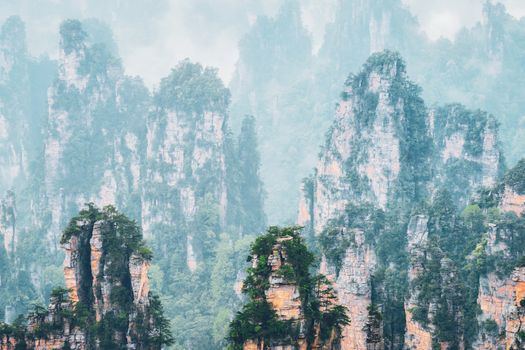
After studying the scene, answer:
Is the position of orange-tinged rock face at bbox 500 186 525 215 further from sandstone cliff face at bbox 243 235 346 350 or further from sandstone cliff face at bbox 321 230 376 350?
sandstone cliff face at bbox 243 235 346 350

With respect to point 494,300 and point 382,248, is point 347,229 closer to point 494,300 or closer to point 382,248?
point 382,248

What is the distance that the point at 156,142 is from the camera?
10756 centimetres

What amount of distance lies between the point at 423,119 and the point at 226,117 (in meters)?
23.8

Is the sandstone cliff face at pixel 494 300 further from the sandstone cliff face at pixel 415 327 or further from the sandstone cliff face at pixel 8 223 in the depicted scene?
the sandstone cliff face at pixel 8 223

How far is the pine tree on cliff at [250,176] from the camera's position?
110 metres

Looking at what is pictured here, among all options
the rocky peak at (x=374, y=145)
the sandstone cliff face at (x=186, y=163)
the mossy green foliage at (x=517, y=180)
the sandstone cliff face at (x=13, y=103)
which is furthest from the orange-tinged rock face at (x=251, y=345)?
the sandstone cliff face at (x=13, y=103)

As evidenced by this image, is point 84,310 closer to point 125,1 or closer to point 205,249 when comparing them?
point 205,249

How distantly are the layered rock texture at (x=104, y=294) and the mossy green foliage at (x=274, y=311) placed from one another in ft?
24.1

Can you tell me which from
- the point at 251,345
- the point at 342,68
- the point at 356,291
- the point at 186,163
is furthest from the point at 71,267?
the point at 342,68

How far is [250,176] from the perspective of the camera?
111000mm

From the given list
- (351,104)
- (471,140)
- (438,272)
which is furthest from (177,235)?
(438,272)

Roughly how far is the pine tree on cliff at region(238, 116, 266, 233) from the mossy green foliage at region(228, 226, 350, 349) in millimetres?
63496

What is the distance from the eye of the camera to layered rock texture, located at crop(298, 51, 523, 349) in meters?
54.5

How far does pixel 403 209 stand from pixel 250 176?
31839mm
